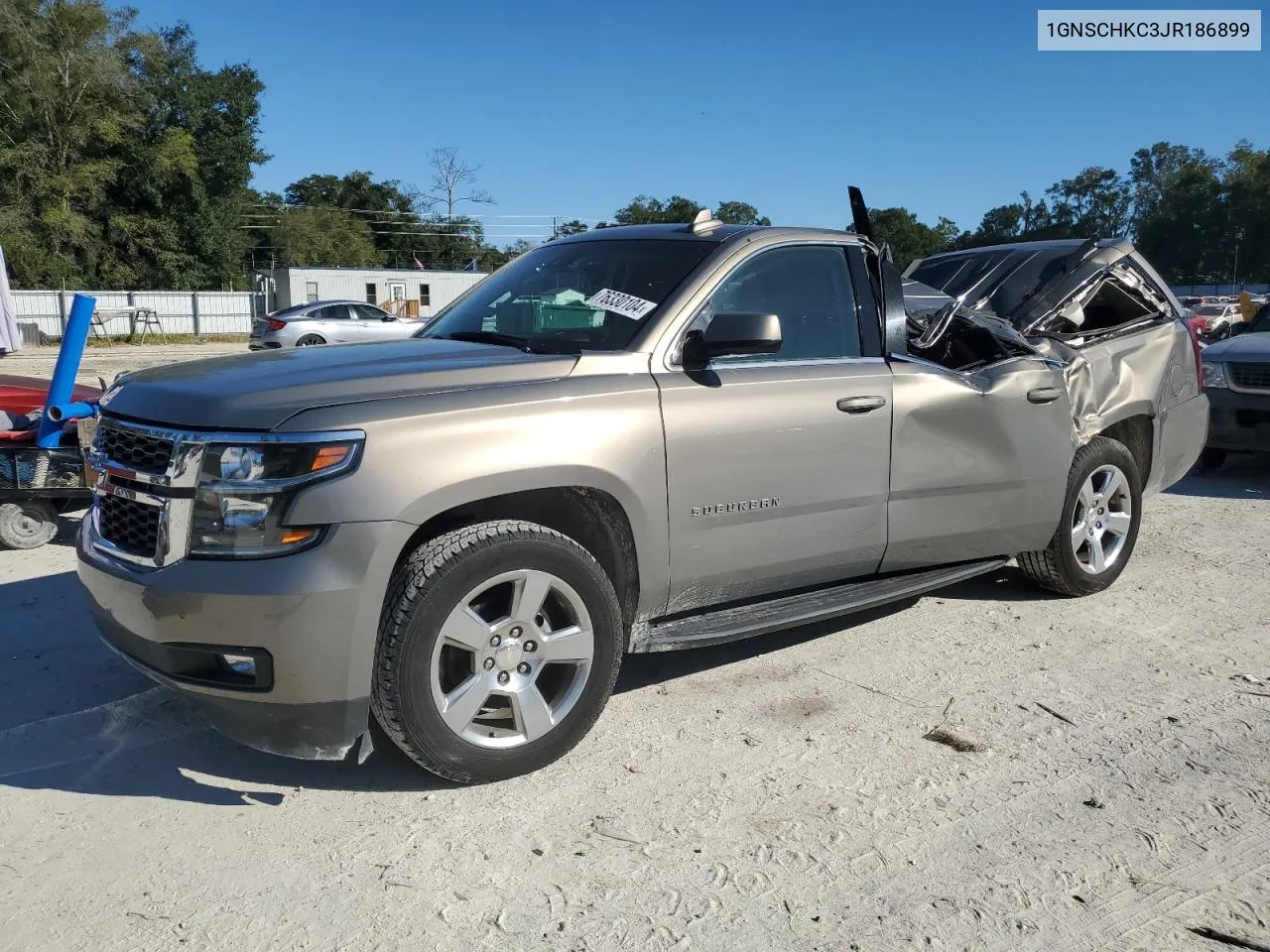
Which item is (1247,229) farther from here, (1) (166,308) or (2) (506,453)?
(2) (506,453)

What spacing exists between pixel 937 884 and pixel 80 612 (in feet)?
13.7

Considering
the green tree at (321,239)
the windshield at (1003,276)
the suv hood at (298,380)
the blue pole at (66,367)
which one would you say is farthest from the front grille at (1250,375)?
the green tree at (321,239)

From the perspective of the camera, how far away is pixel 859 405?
158 inches

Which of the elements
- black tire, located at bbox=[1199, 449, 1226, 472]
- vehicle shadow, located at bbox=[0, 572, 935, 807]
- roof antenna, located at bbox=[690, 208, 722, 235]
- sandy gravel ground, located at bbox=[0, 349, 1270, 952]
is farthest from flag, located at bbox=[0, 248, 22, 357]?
black tire, located at bbox=[1199, 449, 1226, 472]

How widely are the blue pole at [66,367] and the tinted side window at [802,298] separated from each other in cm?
378

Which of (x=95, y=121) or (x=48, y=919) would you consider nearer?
(x=48, y=919)

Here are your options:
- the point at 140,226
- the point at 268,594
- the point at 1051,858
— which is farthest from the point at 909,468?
the point at 140,226

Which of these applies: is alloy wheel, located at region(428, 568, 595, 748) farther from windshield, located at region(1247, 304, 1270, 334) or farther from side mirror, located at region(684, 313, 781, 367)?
windshield, located at region(1247, 304, 1270, 334)

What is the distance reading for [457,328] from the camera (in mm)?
4270

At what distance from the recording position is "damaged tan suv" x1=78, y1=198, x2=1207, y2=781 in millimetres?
2889

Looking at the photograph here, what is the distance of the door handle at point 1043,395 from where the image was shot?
471 cm

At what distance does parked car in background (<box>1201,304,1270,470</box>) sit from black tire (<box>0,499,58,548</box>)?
28.7 feet

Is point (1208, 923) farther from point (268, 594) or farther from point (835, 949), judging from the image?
point (268, 594)

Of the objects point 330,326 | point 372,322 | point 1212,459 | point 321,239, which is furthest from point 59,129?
point 1212,459
